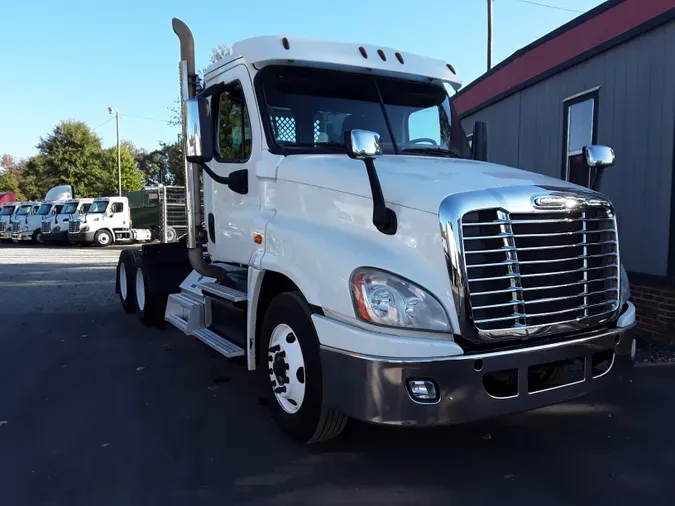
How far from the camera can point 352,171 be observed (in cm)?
353

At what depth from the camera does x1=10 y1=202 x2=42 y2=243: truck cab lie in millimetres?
26797

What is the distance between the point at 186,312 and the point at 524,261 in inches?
137

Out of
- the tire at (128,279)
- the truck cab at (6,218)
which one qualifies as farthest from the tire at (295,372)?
the truck cab at (6,218)

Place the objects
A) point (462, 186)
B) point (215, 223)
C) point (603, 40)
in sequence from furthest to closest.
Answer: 1. point (603, 40)
2. point (215, 223)
3. point (462, 186)

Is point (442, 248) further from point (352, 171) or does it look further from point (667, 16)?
point (667, 16)

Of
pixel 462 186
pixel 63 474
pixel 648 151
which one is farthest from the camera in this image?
pixel 648 151

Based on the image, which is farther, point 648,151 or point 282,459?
point 648,151

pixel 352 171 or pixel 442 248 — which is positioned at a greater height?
pixel 352 171

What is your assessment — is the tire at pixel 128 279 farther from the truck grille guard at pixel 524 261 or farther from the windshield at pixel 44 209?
the windshield at pixel 44 209

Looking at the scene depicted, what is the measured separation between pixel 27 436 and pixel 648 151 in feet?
22.0

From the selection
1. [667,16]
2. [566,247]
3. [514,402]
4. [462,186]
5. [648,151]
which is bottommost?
[514,402]

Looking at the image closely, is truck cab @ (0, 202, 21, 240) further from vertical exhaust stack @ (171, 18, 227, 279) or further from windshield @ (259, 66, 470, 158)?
windshield @ (259, 66, 470, 158)

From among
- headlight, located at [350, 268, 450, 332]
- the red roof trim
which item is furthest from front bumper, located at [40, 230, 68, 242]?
headlight, located at [350, 268, 450, 332]

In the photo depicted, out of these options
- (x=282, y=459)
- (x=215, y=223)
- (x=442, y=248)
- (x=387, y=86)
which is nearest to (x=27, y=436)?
(x=282, y=459)
